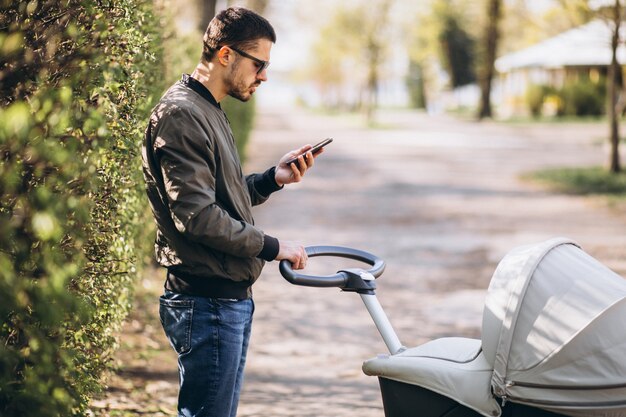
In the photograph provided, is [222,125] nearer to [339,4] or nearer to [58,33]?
[58,33]

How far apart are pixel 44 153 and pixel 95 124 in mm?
403

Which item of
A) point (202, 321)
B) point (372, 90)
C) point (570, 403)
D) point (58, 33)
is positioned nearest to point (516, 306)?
point (570, 403)

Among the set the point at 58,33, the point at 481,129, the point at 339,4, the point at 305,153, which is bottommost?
the point at 481,129

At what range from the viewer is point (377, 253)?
11.0 m

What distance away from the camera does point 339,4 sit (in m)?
54.8

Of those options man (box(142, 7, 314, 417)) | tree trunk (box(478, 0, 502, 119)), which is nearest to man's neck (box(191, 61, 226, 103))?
man (box(142, 7, 314, 417))

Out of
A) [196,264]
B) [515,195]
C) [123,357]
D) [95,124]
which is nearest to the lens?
[95,124]

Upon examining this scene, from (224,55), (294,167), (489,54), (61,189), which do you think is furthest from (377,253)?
(489,54)

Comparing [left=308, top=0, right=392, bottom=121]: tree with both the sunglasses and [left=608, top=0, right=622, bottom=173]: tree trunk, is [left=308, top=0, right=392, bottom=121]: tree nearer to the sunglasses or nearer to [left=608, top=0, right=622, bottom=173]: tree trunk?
[left=608, top=0, right=622, bottom=173]: tree trunk

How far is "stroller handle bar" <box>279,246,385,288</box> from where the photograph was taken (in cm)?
313

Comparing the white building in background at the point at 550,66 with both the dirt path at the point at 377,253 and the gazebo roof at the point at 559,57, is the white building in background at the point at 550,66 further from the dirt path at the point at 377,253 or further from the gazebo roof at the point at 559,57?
the dirt path at the point at 377,253

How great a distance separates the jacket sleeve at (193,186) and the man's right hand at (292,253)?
164mm

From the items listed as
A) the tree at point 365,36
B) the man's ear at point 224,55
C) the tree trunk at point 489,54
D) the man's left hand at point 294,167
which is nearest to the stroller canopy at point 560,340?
the man's left hand at point 294,167

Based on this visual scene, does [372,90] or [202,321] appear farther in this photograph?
[372,90]
